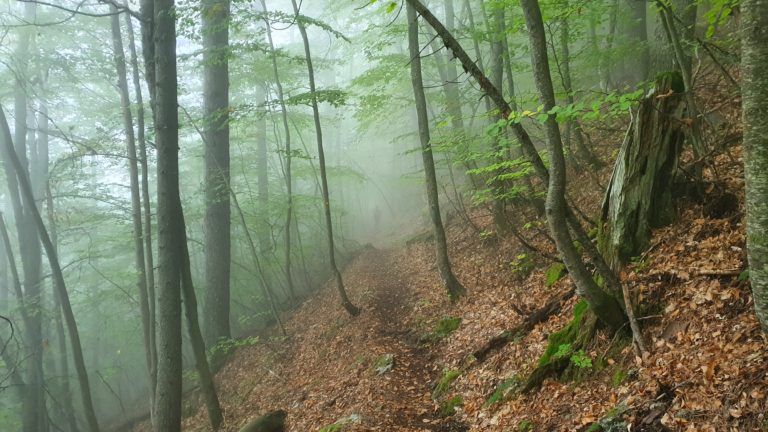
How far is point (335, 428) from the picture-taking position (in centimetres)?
628

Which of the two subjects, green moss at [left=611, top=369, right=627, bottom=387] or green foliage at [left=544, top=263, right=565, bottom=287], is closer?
green moss at [left=611, top=369, right=627, bottom=387]

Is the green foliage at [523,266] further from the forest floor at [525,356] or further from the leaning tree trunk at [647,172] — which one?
the leaning tree trunk at [647,172]

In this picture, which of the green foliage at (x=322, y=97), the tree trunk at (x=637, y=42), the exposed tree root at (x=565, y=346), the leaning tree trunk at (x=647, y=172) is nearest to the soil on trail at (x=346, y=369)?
the exposed tree root at (x=565, y=346)

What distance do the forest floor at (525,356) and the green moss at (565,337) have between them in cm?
34

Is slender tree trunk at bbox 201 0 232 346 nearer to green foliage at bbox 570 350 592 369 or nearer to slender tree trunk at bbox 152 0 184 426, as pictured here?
slender tree trunk at bbox 152 0 184 426

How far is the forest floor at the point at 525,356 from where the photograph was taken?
352cm

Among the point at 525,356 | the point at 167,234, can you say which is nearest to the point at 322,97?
the point at 167,234

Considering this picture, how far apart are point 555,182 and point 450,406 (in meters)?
3.52

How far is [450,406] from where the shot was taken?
6059mm

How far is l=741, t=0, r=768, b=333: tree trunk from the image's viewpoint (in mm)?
2676

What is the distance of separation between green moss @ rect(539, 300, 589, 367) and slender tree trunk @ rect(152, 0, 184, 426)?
6.33 m

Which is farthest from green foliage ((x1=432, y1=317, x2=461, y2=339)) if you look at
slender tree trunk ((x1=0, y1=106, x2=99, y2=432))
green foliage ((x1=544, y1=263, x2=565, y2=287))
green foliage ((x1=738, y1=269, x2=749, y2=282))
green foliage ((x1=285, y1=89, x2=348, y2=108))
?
slender tree trunk ((x1=0, y1=106, x2=99, y2=432))

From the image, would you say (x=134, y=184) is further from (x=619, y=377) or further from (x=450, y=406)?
(x=619, y=377)

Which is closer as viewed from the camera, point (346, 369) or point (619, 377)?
point (619, 377)
